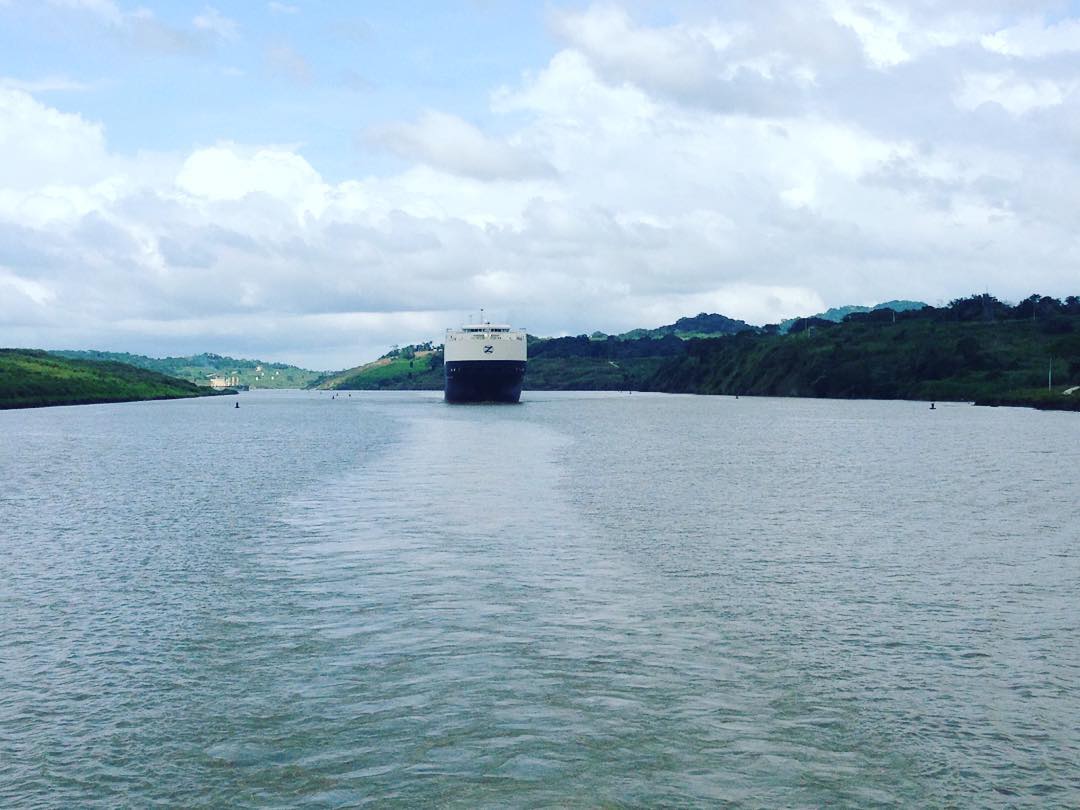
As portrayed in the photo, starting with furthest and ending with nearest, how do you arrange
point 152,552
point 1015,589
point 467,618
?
point 152,552 < point 1015,589 < point 467,618

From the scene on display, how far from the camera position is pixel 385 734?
18734 millimetres

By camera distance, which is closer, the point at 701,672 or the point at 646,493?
the point at 701,672

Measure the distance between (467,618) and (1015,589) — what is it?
17.2 m

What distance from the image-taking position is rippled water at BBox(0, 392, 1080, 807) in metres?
16.9

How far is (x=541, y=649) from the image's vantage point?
24500mm

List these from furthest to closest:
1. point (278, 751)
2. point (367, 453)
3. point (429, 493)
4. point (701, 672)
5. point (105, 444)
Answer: point (105, 444) → point (367, 453) → point (429, 493) → point (701, 672) → point (278, 751)

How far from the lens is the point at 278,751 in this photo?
17.9 meters

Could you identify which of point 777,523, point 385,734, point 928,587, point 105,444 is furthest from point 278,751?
point 105,444

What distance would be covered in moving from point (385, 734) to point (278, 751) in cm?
195

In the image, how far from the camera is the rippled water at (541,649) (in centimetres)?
1688

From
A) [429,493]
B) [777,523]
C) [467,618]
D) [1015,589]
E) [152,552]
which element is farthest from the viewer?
[429,493]

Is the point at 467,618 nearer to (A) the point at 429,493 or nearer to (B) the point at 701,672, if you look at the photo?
(B) the point at 701,672

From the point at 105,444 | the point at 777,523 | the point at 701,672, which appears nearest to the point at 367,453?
the point at 105,444

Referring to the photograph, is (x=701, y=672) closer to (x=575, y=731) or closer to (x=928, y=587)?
(x=575, y=731)
